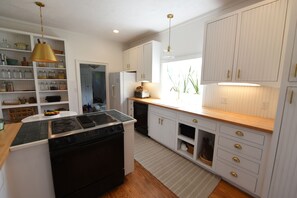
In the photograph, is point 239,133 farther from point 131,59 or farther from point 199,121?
point 131,59

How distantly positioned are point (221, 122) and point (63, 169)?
2000 millimetres

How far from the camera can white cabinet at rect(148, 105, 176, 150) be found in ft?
8.30

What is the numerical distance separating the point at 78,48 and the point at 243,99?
13.7 feet

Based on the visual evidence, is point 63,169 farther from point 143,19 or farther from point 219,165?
point 143,19

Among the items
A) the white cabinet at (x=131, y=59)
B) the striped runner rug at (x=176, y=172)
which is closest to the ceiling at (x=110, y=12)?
the white cabinet at (x=131, y=59)

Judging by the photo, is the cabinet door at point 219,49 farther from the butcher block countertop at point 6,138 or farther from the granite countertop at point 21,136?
the butcher block countertop at point 6,138

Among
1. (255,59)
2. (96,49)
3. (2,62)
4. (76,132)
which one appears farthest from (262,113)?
(2,62)

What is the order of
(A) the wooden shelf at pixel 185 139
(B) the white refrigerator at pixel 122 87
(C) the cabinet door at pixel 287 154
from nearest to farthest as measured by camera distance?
(C) the cabinet door at pixel 287 154 < (A) the wooden shelf at pixel 185 139 < (B) the white refrigerator at pixel 122 87

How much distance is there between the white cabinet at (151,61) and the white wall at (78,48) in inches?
54.0

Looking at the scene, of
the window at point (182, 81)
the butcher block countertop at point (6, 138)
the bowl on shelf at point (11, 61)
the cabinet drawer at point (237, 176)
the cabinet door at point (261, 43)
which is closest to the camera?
the butcher block countertop at point (6, 138)

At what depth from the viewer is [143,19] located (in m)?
2.66

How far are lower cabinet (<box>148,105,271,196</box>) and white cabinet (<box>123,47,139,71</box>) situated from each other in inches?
73.3

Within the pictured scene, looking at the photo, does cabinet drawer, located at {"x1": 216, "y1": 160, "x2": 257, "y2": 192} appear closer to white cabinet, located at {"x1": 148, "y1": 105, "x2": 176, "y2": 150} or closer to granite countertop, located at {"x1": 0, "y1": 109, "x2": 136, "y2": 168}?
white cabinet, located at {"x1": 148, "y1": 105, "x2": 176, "y2": 150}

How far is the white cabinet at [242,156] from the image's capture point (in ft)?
4.82
